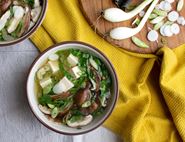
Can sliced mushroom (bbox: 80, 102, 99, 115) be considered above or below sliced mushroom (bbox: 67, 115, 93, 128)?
above

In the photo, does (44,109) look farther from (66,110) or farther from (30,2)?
(30,2)

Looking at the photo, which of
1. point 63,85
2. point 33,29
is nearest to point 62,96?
point 63,85

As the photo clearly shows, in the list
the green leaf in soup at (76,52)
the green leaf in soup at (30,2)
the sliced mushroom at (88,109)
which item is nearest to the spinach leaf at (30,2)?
the green leaf in soup at (30,2)

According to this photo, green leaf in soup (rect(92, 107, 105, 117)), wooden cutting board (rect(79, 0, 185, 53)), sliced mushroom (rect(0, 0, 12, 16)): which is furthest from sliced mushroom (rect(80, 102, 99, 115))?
sliced mushroom (rect(0, 0, 12, 16))

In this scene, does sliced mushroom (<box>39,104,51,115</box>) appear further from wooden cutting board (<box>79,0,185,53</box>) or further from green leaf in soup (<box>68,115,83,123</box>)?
wooden cutting board (<box>79,0,185,53</box>)

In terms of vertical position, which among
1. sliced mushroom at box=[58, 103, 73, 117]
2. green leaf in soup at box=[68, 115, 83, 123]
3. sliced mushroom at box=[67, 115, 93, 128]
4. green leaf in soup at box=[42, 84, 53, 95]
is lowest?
sliced mushroom at box=[67, 115, 93, 128]
